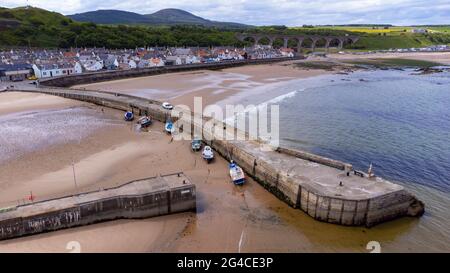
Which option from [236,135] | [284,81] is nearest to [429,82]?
[284,81]

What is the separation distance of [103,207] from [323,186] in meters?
10.5

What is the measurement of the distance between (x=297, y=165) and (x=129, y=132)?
1549cm

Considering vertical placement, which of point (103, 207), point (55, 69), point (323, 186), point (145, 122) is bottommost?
point (103, 207)

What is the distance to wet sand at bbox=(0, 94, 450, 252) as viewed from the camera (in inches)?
585

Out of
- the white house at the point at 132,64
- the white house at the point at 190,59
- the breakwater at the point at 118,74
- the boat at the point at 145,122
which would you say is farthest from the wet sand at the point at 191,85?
the white house at the point at 190,59

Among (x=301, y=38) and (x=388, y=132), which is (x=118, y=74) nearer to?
(x=388, y=132)

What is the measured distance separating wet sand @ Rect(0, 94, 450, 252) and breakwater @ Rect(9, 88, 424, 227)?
48 centimetres

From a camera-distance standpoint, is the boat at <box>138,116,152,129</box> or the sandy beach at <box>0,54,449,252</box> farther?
the boat at <box>138,116,152,129</box>

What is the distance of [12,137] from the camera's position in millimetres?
27547

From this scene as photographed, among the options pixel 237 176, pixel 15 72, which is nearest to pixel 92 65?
pixel 15 72

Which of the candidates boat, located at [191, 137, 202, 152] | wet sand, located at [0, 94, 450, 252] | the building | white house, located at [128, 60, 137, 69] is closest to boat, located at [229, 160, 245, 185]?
wet sand, located at [0, 94, 450, 252]

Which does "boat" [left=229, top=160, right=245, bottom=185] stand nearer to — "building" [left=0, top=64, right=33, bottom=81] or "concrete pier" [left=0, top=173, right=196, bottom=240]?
"concrete pier" [left=0, top=173, right=196, bottom=240]

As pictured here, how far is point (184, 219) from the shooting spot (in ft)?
55.6
